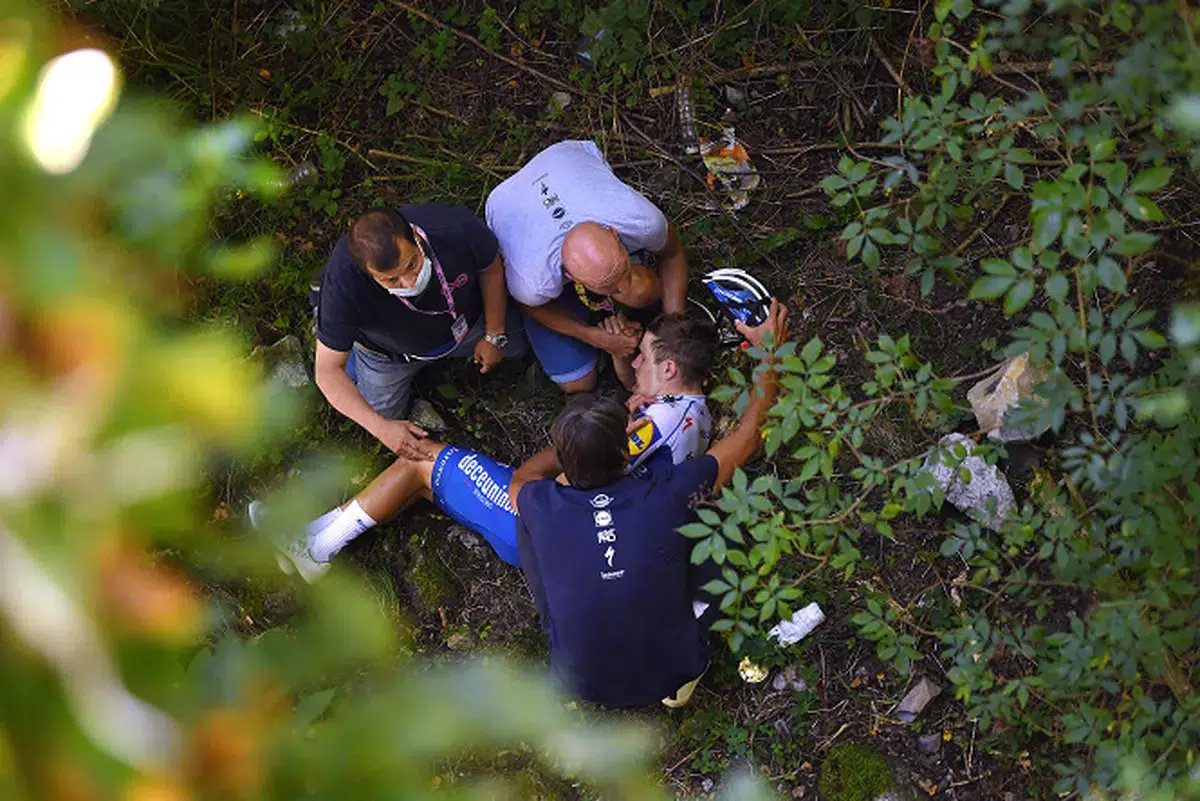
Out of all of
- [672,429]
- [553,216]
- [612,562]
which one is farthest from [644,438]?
[553,216]

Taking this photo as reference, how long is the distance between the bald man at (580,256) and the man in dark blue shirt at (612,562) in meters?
0.49

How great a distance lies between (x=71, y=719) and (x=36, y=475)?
0.51ft

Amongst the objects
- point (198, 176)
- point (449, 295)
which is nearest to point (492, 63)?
point (449, 295)

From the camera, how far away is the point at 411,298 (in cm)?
353

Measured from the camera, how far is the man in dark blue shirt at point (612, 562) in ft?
10.7

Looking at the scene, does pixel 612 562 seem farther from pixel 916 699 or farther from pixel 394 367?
pixel 394 367

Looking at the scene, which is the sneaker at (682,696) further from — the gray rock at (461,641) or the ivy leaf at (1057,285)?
the ivy leaf at (1057,285)

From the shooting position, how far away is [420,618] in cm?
409

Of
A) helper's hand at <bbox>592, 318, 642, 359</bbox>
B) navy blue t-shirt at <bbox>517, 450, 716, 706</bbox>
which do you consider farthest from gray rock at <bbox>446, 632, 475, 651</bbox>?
helper's hand at <bbox>592, 318, 642, 359</bbox>

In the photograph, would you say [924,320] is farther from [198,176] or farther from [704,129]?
[198,176]

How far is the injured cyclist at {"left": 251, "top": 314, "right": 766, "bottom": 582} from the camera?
12.3 ft

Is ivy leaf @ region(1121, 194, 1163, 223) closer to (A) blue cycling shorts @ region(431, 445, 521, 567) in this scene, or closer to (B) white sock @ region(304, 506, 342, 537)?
(A) blue cycling shorts @ region(431, 445, 521, 567)

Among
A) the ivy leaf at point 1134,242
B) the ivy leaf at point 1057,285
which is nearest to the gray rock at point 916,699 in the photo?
the ivy leaf at point 1057,285

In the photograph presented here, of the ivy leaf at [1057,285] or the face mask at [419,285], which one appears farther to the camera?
the face mask at [419,285]
